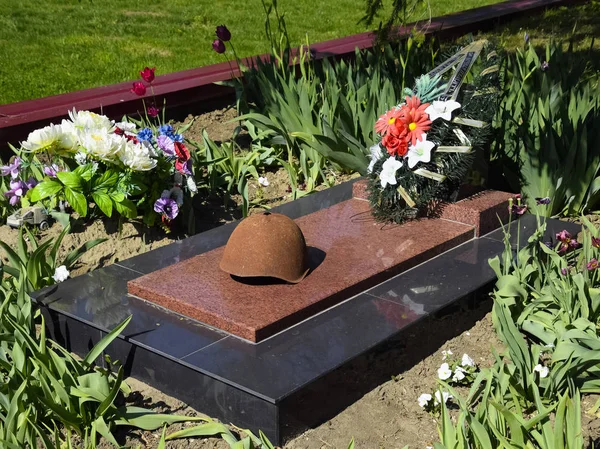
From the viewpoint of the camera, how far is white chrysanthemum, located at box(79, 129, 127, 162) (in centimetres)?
362

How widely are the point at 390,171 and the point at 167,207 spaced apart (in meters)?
1.05

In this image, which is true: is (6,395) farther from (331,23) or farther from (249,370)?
(331,23)

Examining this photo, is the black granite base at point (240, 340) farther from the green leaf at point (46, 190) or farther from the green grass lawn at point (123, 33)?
the green grass lawn at point (123, 33)

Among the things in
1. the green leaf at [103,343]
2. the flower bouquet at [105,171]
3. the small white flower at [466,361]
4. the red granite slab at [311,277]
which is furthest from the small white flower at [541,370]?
the flower bouquet at [105,171]

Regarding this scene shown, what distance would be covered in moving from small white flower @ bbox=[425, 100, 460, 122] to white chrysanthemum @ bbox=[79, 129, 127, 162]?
4.54ft

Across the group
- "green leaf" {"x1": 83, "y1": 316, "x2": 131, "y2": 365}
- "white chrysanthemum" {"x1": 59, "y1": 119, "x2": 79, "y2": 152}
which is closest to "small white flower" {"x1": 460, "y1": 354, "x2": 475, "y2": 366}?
"green leaf" {"x1": 83, "y1": 316, "x2": 131, "y2": 365}

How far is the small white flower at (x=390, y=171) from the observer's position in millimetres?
3809

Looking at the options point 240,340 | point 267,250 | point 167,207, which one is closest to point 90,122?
point 167,207

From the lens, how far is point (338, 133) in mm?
4707

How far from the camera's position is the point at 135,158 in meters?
3.66

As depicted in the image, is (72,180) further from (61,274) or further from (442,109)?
(442,109)

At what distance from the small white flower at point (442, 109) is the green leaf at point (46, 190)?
5.56ft

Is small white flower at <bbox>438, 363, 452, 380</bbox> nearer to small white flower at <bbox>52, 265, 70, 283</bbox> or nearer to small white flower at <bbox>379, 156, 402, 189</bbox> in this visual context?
small white flower at <bbox>379, 156, 402, 189</bbox>

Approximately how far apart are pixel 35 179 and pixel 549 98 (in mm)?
2705
